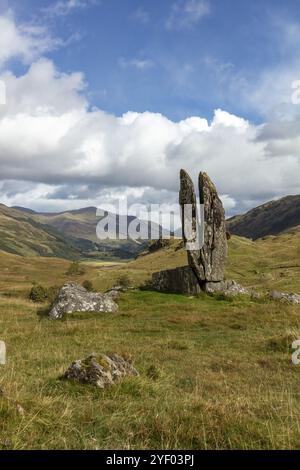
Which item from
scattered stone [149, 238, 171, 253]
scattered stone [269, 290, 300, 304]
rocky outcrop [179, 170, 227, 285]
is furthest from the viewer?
scattered stone [149, 238, 171, 253]

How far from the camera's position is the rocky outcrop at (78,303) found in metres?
29.2

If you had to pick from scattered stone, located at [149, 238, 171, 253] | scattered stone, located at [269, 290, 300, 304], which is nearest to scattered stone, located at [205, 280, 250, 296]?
scattered stone, located at [269, 290, 300, 304]

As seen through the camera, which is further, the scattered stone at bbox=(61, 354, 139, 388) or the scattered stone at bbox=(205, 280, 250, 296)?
the scattered stone at bbox=(205, 280, 250, 296)

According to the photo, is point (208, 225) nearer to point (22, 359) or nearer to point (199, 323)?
point (199, 323)

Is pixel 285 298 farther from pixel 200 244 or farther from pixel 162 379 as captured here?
pixel 162 379

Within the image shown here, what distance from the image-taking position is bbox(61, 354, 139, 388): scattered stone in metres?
11.0

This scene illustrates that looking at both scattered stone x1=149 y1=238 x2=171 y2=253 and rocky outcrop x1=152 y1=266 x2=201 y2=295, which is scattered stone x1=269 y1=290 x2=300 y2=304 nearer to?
rocky outcrop x1=152 y1=266 x2=201 y2=295

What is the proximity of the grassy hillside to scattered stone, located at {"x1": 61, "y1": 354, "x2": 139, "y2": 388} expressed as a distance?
0.27 m

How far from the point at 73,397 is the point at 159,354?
25.5 ft

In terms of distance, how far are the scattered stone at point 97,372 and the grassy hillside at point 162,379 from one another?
0.27 meters

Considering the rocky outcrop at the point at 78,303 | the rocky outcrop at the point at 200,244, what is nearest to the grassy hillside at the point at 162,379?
the rocky outcrop at the point at 78,303

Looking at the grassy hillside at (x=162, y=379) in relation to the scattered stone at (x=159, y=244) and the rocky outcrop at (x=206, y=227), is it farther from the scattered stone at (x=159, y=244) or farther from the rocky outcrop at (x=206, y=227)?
the scattered stone at (x=159, y=244)

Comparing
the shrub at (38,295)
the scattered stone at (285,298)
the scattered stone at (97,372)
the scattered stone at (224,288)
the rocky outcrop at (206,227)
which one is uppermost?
the rocky outcrop at (206,227)
